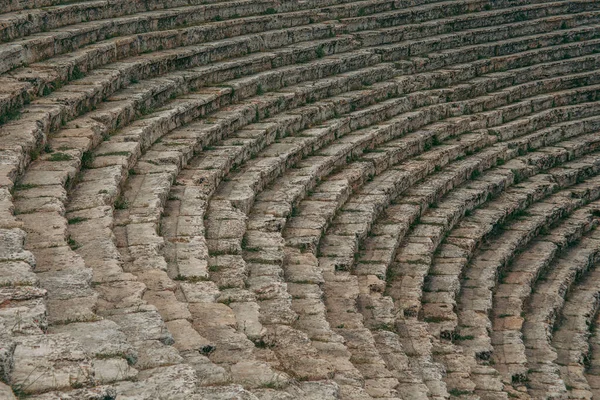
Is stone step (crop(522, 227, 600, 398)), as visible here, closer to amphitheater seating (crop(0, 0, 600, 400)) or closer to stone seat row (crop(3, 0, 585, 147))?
amphitheater seating (crop(0, 0, 600, 400))

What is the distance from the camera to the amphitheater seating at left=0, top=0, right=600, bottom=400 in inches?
248

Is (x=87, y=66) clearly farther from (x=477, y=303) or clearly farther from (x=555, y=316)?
(x=555, y=316)

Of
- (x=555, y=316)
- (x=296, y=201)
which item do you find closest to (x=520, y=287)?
(x=555, y=316)

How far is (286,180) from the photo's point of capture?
11320 millimetres

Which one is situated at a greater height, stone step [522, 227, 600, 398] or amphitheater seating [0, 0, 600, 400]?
amphitheater seating [0, 0, 600, 400]

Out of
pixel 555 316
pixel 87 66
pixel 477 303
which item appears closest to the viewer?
pixel 477 303

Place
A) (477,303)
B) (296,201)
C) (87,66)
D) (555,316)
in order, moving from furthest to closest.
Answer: (555,316) < (87,66) < (477,303) < (296,201)

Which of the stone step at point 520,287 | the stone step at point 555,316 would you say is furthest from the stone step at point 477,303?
the stone step at point 555,316

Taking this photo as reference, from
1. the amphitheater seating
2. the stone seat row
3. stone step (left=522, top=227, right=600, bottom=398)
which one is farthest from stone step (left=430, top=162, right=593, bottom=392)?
the stone seat row

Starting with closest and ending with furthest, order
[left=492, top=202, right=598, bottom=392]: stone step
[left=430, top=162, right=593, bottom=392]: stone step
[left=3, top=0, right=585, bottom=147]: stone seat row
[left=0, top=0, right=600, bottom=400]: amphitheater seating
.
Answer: [left=0, top=0, right=600, bottom=400]: amphitheater seating, [left=430, top=162, right=593, bottom=392]: stone step, [left=3, top=0, right=585, bottom=147]: stone seat row, [left=492, top=202, right=598, bottom=392]: stone step

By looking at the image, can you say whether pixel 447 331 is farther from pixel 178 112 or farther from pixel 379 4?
pixel 379 4

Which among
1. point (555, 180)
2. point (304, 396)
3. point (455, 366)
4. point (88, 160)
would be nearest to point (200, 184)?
point (88, 160)

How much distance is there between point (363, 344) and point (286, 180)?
→ 3.53 meters

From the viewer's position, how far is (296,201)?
1100 cm
